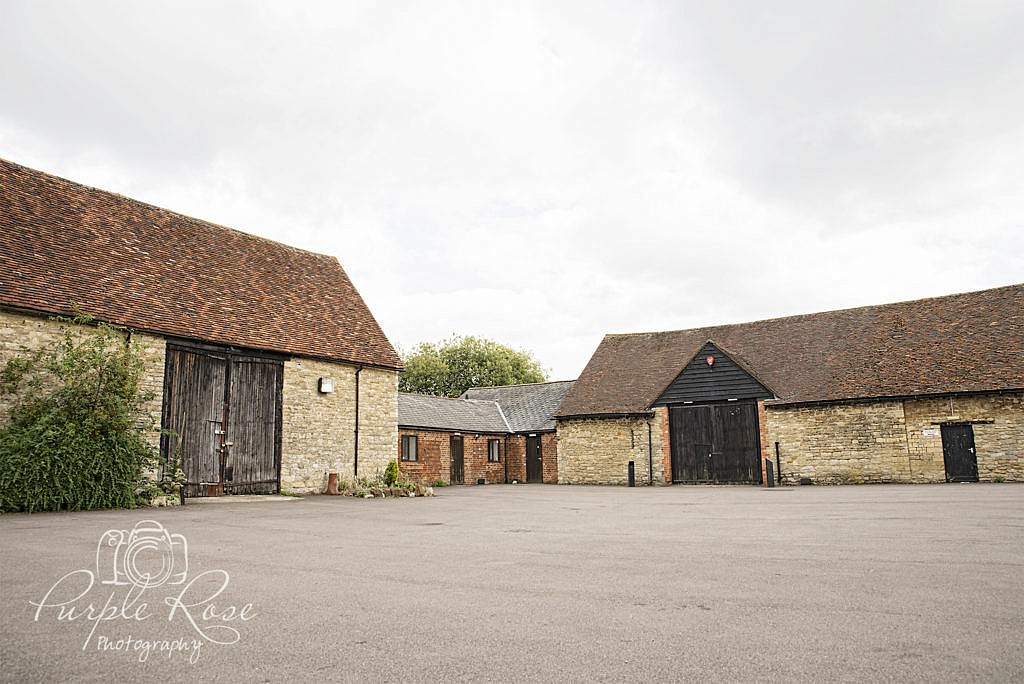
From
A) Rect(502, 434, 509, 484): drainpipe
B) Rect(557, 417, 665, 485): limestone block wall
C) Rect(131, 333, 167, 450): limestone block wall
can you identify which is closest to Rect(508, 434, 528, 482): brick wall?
Rect(502, 434, 509, 484): drainpipe

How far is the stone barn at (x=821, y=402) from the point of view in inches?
899

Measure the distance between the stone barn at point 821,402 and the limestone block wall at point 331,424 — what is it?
10.9 metres

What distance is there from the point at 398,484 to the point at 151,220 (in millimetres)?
10178

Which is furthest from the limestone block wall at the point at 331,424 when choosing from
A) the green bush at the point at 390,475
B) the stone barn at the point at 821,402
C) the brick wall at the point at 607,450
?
the stone barn at the point at 821,402

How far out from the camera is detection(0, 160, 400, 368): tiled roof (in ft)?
51.2

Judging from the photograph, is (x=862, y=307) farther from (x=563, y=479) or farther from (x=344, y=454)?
(x=344, y=454)

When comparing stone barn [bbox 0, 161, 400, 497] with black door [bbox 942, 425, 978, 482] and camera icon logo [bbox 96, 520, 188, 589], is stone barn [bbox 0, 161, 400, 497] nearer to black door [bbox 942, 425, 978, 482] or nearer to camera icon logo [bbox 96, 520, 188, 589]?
camera icon logo [bbox 96, 520, 188, 589]

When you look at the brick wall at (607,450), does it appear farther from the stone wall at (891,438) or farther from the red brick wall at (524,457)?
the stone wall at (891,438)

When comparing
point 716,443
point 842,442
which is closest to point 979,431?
point 842,442

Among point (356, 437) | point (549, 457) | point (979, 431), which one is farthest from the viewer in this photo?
point (549, 457)

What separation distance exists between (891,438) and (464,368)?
46.0 meters

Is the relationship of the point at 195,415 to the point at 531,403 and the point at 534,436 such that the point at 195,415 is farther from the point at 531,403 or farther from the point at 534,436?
the point at 531,403

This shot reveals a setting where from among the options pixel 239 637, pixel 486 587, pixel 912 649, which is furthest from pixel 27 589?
pixel 912 649

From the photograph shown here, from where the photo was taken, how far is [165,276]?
18.1m
